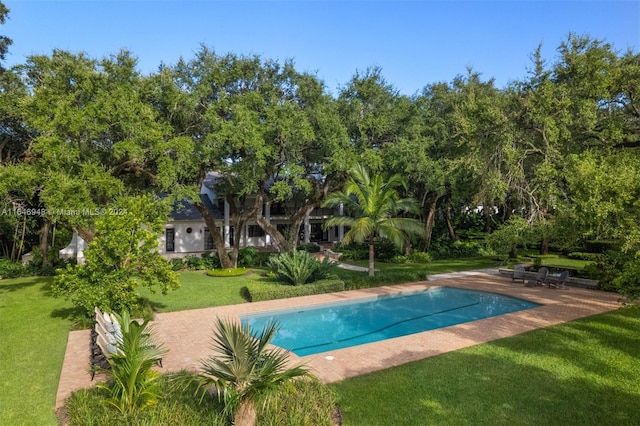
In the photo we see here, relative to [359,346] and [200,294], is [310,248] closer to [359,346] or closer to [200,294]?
[200,294]

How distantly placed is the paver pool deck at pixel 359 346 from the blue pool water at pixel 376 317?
0.50 m

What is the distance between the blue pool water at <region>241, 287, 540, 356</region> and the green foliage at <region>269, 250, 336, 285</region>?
2.53 meters

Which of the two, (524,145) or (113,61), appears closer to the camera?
(524,145)

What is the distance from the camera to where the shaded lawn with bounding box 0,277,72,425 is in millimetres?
7141

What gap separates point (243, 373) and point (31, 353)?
765 centimetres

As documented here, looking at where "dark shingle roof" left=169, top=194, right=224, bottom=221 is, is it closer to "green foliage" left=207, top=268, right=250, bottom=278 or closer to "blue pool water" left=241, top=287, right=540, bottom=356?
"green foliage" left=207, top=268, right=250, bottom=278

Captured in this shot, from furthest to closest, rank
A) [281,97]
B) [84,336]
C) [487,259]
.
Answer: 1. [487,259]
2. [281,97]
3. [84,336]

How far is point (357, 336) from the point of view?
533 inches

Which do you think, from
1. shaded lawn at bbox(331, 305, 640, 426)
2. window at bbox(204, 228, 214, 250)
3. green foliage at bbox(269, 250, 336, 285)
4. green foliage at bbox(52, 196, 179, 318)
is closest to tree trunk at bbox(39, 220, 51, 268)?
window at bbox(204, 228, 214, 250)

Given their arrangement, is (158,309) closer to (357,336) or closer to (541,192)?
(357,336)

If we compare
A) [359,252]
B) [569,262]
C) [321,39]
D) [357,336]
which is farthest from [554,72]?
[359,252]

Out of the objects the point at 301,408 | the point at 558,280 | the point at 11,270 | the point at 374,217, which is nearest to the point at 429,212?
the point at 374,217

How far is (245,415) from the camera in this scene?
239 inches

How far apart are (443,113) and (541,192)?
14826 mm
